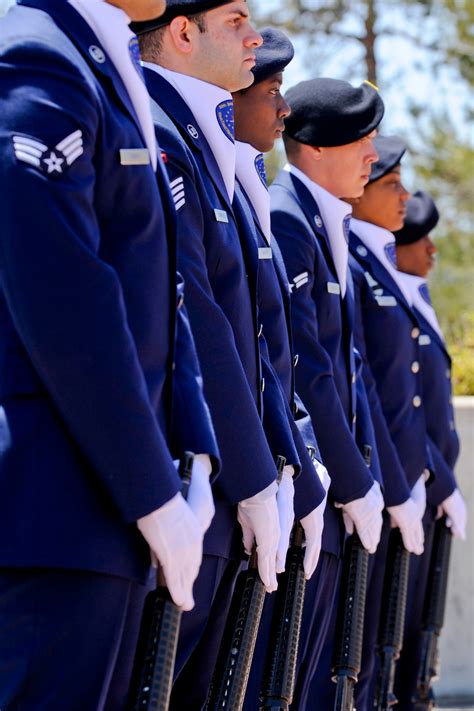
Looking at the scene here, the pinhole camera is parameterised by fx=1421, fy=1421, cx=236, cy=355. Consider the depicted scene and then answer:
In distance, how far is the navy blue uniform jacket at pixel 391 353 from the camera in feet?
17.1

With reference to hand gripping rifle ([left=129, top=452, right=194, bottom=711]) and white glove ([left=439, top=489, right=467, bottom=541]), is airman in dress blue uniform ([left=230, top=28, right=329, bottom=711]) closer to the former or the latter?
hand gripping rifle ([left=129, top=452, right=194, bottom=711])

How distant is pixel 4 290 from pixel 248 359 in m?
1.00

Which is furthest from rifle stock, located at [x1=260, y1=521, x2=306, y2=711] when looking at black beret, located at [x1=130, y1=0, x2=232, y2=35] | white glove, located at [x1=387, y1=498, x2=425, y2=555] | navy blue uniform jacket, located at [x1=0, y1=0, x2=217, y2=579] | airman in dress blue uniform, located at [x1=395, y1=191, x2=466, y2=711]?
airman in dress blue uniform, located at [x1=395, y1=191, x2=466, y2=711]

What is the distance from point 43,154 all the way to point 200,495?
2.19 feet

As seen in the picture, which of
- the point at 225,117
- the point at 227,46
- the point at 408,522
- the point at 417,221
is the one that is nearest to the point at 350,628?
the point at 408,522

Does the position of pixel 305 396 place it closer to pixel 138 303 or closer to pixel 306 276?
pixel 306 276

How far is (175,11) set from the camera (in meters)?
3.39

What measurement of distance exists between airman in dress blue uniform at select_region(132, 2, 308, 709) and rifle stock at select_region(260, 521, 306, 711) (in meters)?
0.29

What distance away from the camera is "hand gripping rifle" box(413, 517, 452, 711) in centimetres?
553

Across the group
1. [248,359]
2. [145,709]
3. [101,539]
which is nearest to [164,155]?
[248,359]

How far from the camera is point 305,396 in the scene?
4.12m

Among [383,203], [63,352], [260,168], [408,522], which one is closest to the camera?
[63,352]

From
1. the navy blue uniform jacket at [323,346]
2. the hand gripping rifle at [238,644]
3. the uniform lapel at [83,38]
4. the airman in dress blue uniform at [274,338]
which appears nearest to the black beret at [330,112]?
the navy blue uniform jacket at [323,346]

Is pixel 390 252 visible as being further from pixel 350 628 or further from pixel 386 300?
pixel 350 628
